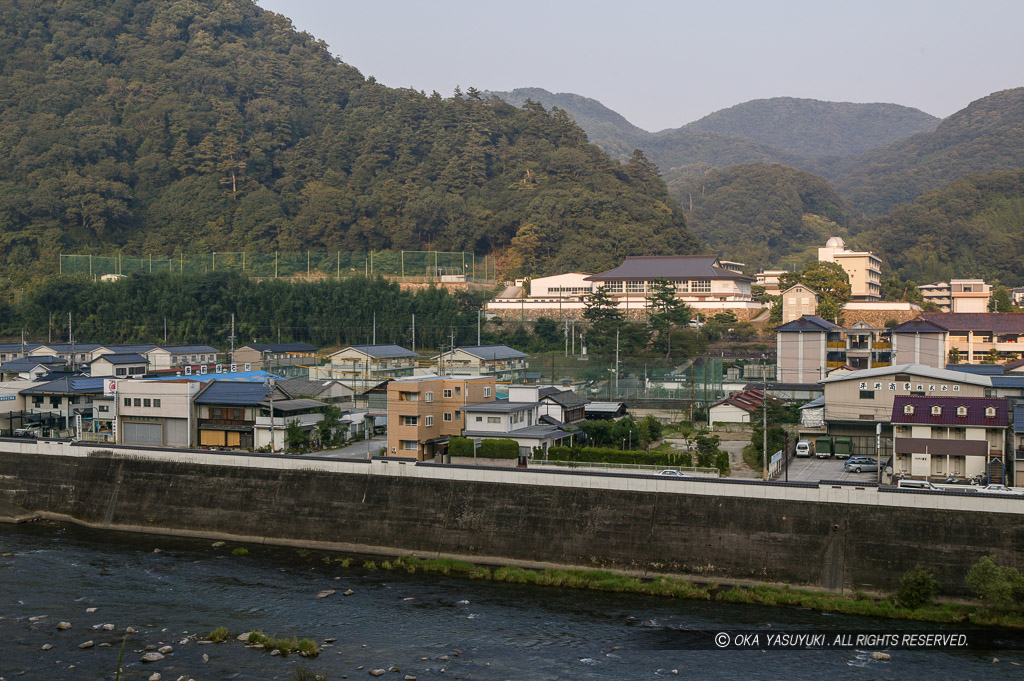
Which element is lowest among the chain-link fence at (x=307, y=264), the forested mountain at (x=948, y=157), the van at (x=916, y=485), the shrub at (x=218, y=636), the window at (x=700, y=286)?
the shrub at (x=218, y=636)

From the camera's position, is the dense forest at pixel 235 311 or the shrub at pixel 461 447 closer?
the shrub at pixel 461 447

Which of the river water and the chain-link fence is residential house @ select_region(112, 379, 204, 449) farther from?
the chain-link fence

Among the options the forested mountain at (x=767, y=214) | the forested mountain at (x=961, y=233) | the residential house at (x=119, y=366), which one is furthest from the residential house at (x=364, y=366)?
the forested mountain at (x=767, y=214)

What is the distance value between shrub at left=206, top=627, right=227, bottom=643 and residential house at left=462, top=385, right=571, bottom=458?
7815 millimetres

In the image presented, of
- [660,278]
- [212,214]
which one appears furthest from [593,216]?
[212,214]

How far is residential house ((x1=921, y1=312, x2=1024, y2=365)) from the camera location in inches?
1346

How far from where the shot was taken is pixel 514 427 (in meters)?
20.4

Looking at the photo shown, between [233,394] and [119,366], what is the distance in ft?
35.0

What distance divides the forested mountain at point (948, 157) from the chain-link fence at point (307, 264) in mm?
61736

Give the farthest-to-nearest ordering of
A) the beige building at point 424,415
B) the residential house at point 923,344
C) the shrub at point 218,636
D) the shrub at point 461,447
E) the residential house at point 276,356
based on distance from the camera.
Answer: the residential house at point 276,356
the residential house at point 923,344
the beige building at point 424,415
the shrub at point 461,447
the shrub at point 218,636

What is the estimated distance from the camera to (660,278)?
143 feet

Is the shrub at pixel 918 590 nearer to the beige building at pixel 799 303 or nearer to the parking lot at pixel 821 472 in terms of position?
the parking lot at pixel 821 472

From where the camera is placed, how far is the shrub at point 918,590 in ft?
44.2

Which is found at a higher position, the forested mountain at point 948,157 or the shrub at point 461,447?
the forested mountain at point 948,157
